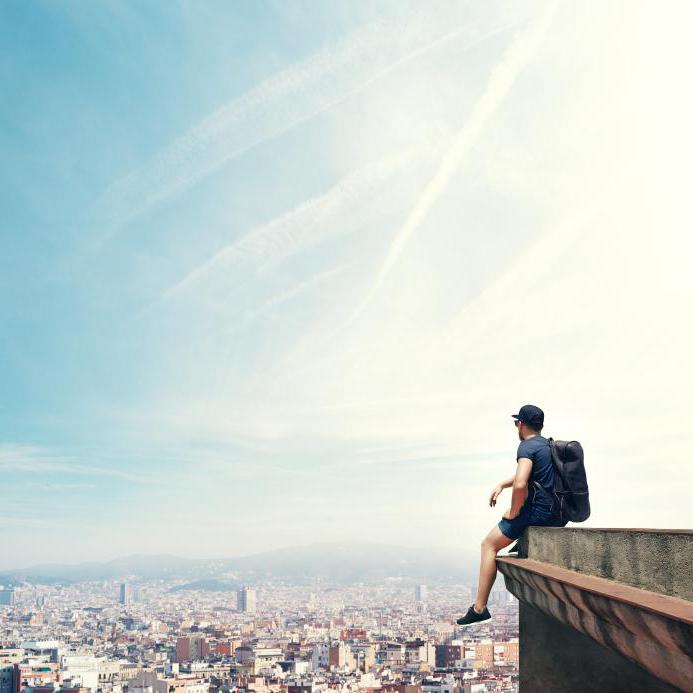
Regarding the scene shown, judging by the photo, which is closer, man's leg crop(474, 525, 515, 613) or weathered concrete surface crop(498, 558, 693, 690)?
weathered concrete surface crop(498, 558, 693, 690)

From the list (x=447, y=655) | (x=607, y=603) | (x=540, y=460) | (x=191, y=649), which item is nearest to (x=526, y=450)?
(x=540, y=460)

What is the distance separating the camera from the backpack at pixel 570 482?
4.14 m

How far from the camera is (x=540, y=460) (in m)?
4.20

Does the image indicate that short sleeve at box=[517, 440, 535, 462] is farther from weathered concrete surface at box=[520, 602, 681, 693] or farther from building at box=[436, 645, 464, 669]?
building at box=[436, 645, 464, 669]

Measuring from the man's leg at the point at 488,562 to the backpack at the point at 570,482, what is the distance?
423 mm

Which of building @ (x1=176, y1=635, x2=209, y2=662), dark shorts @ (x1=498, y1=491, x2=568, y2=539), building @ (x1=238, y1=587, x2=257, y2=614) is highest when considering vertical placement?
dark shorts @ (x1=498, y1=491, x2=568, y2=539)

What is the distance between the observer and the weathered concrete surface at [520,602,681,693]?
3.80m

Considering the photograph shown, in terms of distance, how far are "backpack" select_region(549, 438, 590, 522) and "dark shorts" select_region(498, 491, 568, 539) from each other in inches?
2.1

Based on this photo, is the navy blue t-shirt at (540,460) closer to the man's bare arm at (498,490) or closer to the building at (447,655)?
the man's bare arm at (498,490)

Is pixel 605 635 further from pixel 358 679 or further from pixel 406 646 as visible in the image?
pixel 406 646

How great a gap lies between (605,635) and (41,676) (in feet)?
274

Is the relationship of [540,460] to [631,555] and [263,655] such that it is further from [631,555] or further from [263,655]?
[263,655]

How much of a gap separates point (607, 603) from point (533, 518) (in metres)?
1.97

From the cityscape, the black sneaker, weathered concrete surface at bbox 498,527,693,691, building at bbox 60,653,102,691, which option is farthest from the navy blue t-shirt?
building at bbox 60,653,102,691
